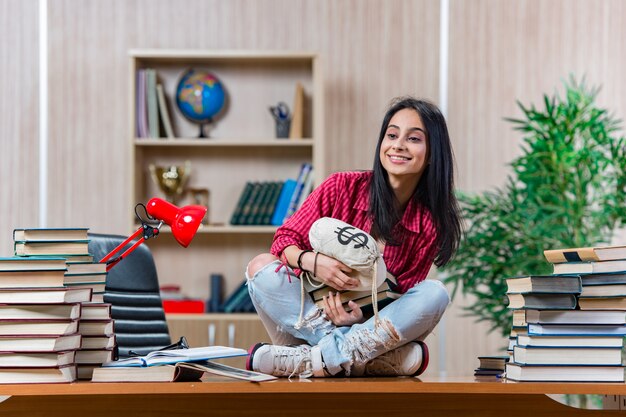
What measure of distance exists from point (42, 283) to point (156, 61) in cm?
308

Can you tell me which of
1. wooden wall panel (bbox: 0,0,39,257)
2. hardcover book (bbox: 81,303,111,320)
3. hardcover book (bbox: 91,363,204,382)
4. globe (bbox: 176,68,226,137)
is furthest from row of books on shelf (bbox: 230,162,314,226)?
hardcover book (bbox: 91,363,204,382)

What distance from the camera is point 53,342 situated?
5.86 ft

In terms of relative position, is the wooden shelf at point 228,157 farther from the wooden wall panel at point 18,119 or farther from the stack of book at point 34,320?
the stack of book at point 34,320

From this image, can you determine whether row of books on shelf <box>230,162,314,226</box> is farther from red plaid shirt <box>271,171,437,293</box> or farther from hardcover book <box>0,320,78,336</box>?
hardcover book <box>0,320,78,336</box>

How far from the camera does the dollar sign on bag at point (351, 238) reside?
198 cm

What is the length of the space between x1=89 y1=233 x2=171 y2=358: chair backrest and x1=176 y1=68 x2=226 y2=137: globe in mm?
2029

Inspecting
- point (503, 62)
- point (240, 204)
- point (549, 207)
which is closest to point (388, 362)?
point (549, 207)

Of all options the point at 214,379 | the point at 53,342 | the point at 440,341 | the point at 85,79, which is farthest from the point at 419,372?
the point at 85,79

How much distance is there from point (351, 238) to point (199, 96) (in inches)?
113

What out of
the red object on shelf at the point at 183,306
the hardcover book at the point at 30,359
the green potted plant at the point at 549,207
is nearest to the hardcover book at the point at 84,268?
the hardcover book at the point at 30,359

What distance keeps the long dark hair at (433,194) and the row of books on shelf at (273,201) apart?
227 cm

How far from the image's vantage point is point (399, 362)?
2.10 metres

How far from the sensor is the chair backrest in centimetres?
268

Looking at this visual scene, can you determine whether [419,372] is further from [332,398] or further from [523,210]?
[523,210]
